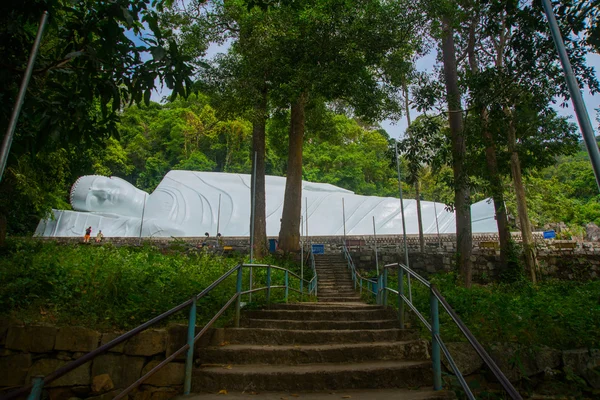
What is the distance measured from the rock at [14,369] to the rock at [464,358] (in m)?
3.67

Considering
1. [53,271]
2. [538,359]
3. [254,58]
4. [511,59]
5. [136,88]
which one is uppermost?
[254,58]

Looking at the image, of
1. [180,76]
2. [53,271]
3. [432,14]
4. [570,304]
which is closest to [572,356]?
[570,304]

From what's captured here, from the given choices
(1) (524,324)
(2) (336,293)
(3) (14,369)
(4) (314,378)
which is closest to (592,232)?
(2) (336,293)

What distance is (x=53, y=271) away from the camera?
17.5 ft

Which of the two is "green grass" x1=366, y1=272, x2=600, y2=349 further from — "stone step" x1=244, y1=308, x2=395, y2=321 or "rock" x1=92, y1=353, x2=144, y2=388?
"rock" x1=92, y1=353, x2=144, y2=388

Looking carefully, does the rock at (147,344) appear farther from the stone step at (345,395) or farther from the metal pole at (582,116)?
the metal pole at (582,116)

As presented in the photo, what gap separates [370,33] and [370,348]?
26.8ft

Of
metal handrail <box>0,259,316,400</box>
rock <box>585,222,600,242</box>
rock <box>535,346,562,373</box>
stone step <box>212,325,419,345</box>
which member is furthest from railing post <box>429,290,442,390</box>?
rock <box>585,222,600,242</box>

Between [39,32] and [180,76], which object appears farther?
[180,76]

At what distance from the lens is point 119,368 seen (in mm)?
3469

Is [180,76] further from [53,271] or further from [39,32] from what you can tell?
[53,271]

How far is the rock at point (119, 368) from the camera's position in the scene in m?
3.44

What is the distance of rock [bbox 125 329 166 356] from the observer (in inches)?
135

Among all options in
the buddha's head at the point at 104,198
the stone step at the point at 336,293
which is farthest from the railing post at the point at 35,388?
the buddha's head at the point at 104,198
